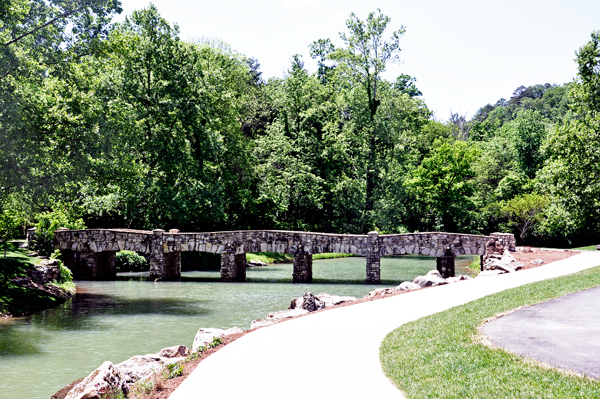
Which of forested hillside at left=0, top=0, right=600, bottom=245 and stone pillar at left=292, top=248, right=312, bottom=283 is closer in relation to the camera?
forested hillside at left=0, top=0, right=600, bottom=245

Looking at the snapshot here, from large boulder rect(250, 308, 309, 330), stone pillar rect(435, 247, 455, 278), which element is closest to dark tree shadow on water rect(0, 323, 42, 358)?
large boulder rect(250, 308, 309, 330)

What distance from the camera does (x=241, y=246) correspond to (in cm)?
3281

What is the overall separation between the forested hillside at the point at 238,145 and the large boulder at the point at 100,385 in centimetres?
1368

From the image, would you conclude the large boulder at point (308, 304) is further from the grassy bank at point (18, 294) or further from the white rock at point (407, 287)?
the grassy bank at point (18, 294)

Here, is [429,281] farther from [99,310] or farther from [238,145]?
[238,145]

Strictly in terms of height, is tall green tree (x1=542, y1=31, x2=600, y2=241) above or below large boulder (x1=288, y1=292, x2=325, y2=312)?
above

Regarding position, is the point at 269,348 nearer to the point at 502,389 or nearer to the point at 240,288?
the point at 502,389

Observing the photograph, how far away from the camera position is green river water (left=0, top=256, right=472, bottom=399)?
1255cm

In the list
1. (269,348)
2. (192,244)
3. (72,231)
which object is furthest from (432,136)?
(269,348)

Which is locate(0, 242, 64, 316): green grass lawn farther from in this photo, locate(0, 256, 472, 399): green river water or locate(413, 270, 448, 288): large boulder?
locate(413, 270, 448, 288): large boulder

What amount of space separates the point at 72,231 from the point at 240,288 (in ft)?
40.8

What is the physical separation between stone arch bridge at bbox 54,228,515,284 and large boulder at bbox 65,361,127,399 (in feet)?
77.1

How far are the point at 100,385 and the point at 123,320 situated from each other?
12.2 meters

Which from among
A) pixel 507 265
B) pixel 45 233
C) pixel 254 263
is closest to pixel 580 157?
pixel 507 265
